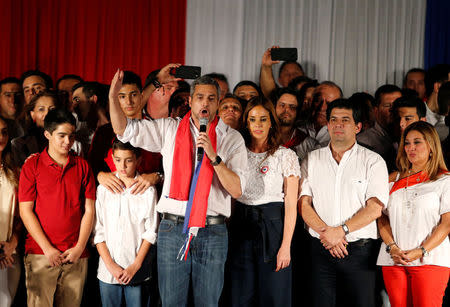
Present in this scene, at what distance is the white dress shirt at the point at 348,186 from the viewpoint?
9.98 ft

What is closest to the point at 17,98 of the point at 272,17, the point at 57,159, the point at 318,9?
the point at 57,159

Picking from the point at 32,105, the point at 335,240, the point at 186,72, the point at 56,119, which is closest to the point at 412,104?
the point at 335,240

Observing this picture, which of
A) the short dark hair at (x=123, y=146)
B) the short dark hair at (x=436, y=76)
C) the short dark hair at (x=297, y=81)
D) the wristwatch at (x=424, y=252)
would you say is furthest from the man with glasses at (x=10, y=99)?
the short dark hair at (x=436, y=76)

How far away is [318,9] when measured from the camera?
5.61 meters

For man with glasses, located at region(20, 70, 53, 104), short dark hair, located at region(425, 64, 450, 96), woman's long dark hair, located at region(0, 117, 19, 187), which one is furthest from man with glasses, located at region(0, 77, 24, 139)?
short dark hair, located at region(425, 64, 450, 96)

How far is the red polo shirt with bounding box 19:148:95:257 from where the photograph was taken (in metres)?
3.01

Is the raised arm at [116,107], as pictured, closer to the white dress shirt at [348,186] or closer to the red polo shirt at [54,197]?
the red polo shirt at [54,197]

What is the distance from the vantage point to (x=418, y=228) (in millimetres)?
3072

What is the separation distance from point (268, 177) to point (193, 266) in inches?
31.0

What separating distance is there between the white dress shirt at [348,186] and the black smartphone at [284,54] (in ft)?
2.89

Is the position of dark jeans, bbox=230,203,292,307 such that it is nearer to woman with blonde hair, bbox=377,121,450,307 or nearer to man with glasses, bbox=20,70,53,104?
woman with blonde hair, bbox=377,121,450,307

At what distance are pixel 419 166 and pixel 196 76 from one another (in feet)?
5.17

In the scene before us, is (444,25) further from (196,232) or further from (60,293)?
(60,293)

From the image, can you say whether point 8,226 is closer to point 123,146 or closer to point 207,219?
point 123,146
